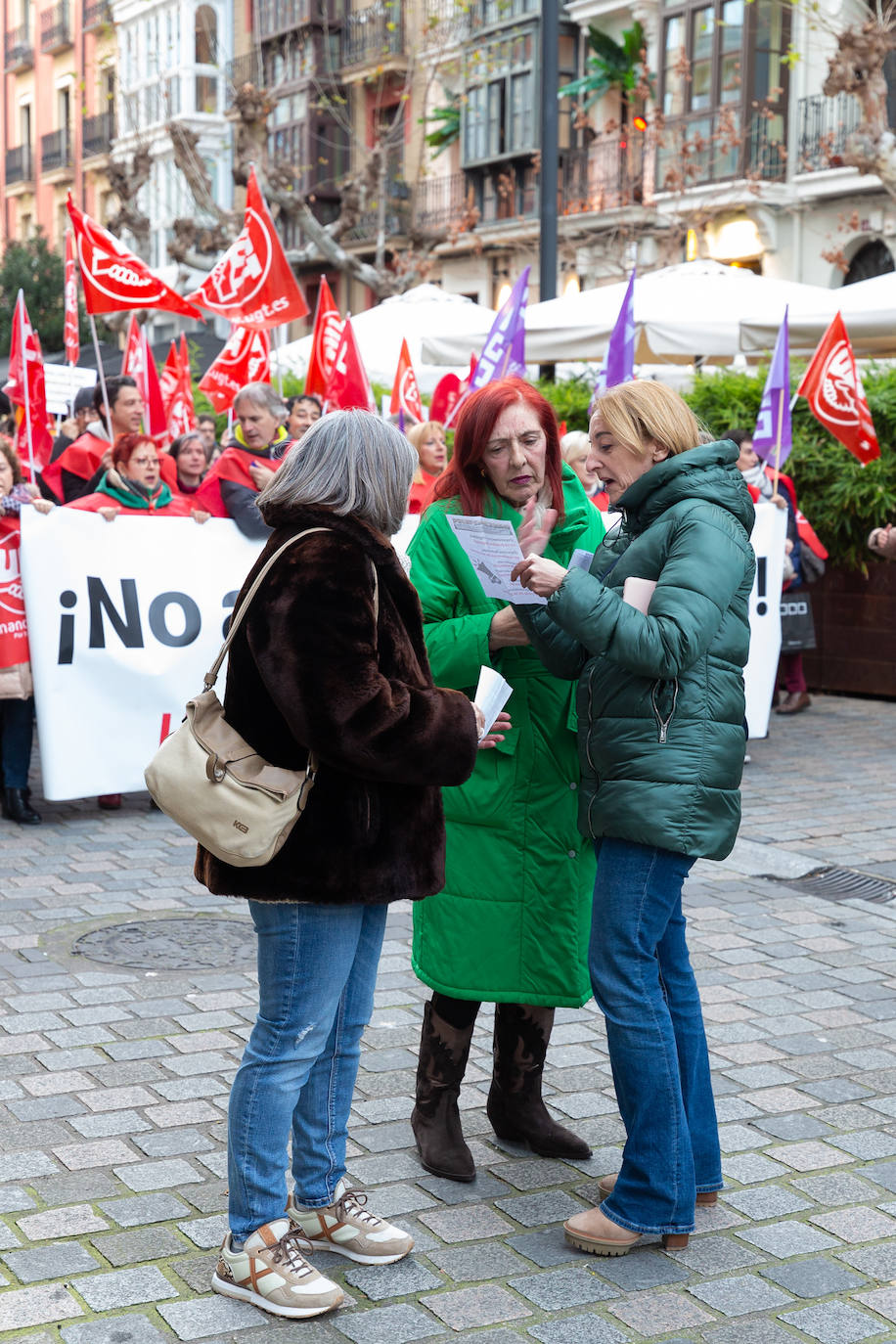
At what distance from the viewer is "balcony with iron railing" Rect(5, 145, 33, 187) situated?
58.0m

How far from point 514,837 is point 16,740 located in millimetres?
4714

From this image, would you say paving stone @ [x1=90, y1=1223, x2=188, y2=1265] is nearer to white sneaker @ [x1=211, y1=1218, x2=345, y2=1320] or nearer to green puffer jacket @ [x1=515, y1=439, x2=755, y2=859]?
white sneaker @ [x1=211, y1=1218, x2=345, y2=1320]

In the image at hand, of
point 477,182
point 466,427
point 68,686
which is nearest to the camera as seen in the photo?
point 466,427

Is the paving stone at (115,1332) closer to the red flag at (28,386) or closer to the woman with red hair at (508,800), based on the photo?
the woman with red hair at (508,800)

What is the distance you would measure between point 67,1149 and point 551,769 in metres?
1.52

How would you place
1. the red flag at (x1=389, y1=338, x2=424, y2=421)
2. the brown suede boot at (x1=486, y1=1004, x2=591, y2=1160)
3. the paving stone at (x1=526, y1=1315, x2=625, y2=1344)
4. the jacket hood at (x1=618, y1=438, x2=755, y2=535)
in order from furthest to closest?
the red flag at (x1=389, y1=338, x2=424, y2=421)
the brown suede boot at (x1=486, y1=1004, x2=591, y2=1160)
the jacket hood at (x1=618, y1=438, x2=755, y2=535)
the paving stone at (x1=526, y1=1315, x2=625, y2=1344)

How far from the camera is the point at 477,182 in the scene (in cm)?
3844

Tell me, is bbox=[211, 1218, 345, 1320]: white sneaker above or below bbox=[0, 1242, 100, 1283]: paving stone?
above

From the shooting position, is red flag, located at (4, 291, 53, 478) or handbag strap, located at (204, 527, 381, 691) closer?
handbag strap, located at (204, 527, 381, 691)

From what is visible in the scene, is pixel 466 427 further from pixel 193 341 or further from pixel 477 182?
pixel 477 182

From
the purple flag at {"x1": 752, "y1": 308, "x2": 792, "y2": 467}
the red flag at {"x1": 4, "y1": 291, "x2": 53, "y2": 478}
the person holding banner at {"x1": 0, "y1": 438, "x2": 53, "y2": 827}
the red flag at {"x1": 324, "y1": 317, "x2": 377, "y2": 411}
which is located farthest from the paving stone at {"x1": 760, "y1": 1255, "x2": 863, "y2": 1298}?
the red flag at {"x1": 324, "y1": 317, "x2": 377, "y2": 411}

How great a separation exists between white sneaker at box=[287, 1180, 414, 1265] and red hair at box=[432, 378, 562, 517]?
159cm

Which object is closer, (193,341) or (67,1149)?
(67,1149)

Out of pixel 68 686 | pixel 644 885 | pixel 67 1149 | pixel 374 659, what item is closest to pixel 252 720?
pixel 374 659
